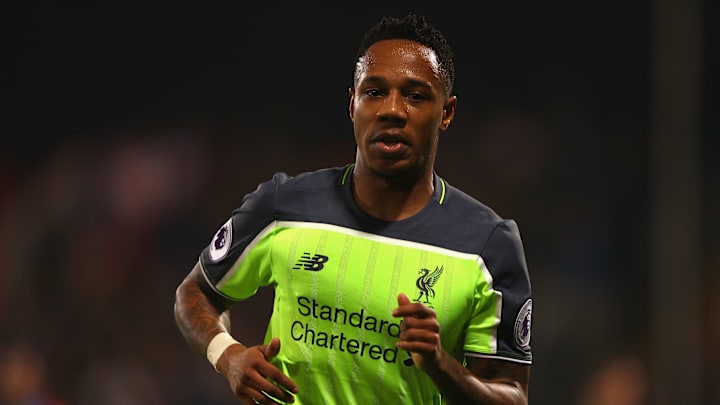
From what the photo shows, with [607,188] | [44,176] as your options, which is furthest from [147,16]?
[607,188]

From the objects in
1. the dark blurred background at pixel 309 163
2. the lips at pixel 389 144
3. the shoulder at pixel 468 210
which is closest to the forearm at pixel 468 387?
the shoulder at pixel 468 210

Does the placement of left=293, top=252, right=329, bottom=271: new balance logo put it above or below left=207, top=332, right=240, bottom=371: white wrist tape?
above

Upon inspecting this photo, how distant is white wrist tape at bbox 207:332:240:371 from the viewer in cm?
249

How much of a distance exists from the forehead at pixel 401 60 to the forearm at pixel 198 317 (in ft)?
2.12

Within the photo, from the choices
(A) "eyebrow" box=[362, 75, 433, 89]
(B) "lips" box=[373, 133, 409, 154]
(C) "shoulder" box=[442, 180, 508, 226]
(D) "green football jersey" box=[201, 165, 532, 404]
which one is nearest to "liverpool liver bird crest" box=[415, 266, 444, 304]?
(D) "green football jersey" box=[201, 165, 532, 404]

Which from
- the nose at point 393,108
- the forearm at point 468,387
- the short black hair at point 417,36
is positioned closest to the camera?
the forearm at point 468,387

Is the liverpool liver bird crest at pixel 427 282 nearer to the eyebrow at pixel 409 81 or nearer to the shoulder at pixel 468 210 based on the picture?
the shoulder at pixel 468 210

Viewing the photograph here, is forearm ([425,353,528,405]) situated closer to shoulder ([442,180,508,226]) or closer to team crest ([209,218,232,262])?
shoulder ([442,180,508,226])

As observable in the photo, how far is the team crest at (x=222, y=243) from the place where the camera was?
2.62m

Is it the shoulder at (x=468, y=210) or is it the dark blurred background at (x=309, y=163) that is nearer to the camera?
the shoulder at (x=468, y=210)

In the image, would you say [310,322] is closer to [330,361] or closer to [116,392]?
[330,361]

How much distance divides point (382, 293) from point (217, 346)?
39 cm

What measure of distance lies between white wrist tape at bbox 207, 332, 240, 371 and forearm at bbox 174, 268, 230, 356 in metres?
0.02

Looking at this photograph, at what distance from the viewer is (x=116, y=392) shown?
17.2 feet
